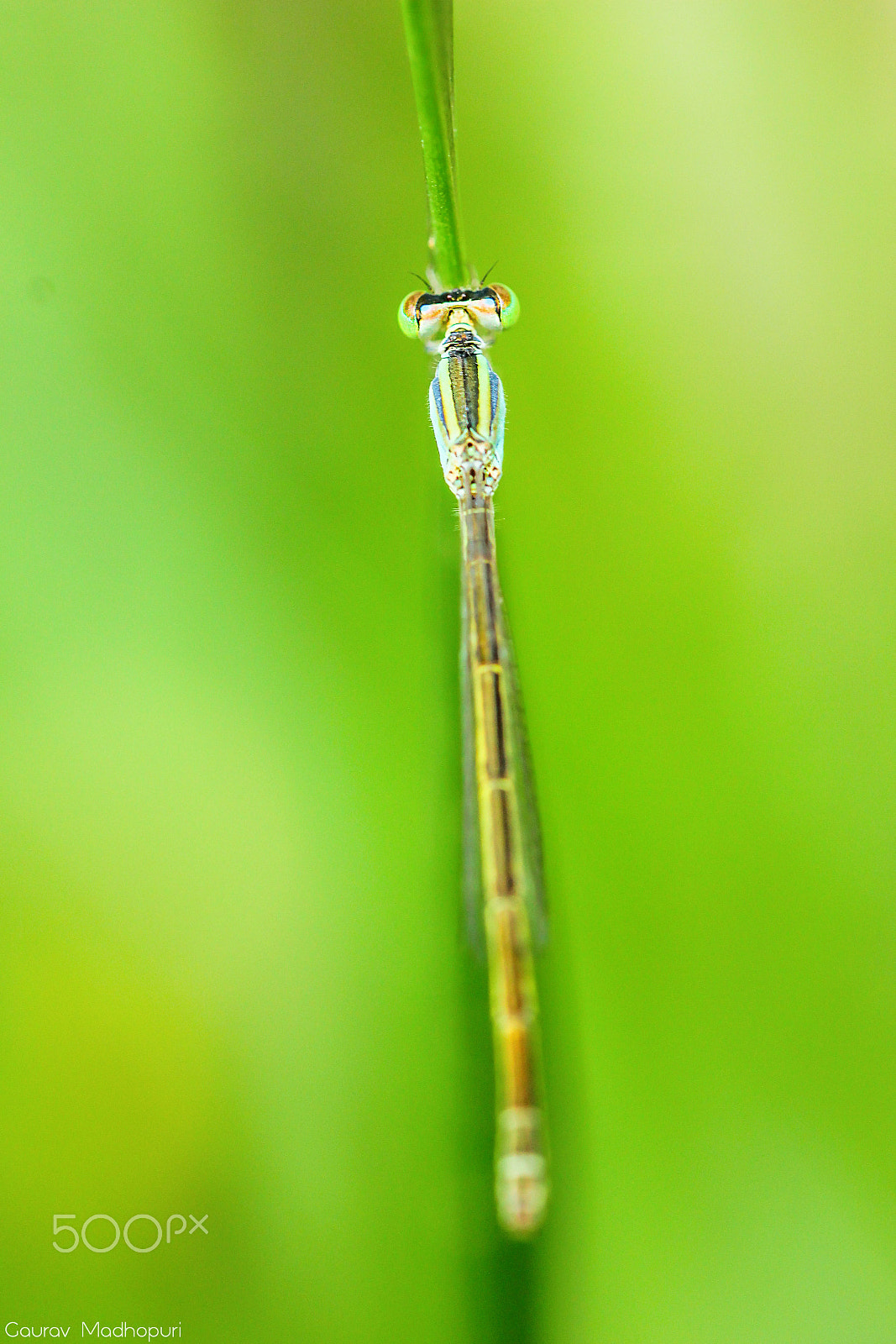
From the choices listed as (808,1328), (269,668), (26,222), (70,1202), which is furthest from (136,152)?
(808,1328)

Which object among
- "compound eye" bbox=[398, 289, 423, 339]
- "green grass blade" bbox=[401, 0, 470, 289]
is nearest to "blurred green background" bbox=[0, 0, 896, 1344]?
"compound eye" bbox=[398, 289, 423, 339]

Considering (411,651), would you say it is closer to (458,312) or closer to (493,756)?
(493,756)

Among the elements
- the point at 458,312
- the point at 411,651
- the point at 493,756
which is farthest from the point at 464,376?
the point at 493,756

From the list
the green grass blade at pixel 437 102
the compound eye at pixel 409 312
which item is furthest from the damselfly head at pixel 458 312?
the green grass blade at pixel 437 102

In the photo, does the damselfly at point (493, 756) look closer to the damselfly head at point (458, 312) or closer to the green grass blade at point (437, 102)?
the damselfly head at point (458, 312)

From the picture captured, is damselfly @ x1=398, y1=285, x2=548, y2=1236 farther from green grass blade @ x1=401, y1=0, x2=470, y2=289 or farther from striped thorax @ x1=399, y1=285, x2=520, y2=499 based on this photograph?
green grass blade @ x1=401, y1=0, x2=470, y2=289

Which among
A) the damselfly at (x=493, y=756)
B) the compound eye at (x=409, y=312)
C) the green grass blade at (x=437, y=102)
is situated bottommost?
the damselfly at (x=493, y=756)
